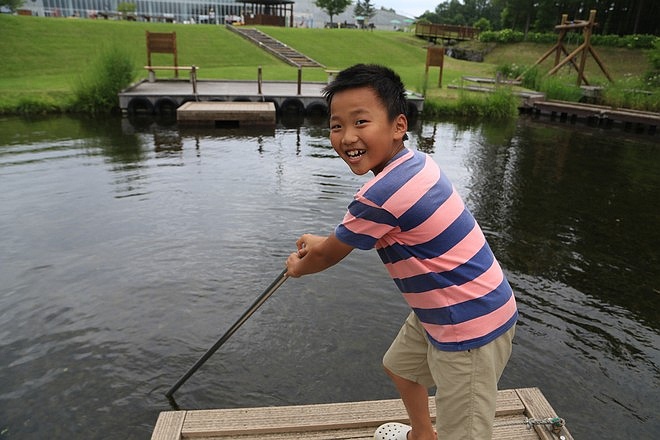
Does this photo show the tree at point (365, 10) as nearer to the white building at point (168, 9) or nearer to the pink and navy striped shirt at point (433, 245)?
the white building at point (168, 9)

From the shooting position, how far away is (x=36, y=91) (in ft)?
61.6

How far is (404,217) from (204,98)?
18.2 meters

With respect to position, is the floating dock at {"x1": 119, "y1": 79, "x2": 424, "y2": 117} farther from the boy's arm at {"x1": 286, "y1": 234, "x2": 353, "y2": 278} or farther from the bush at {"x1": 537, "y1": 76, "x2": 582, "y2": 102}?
the boy's arm at {"x1": 286, "y1": 234, "x2": 353, "y2": 278}

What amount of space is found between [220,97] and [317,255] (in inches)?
700

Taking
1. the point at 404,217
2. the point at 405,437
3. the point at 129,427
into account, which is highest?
the point at 404,217

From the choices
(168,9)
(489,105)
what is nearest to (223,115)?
(489,105)

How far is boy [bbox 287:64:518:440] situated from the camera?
6.59 ft

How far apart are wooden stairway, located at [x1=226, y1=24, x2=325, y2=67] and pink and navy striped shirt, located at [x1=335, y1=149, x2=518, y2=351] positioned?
31096 mm

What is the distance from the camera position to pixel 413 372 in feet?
8.45

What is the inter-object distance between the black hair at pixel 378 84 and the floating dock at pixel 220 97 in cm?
1580

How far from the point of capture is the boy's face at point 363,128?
6.67 feet

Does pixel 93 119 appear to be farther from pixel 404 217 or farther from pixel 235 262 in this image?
pixel 404 217

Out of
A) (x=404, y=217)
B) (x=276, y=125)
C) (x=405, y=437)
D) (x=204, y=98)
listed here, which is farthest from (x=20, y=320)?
(x=204, y=98)

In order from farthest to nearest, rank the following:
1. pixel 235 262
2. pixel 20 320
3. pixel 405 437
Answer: pixel 235 262 → pixel 20 320 → pixel 405 437
